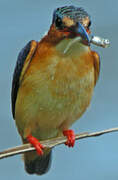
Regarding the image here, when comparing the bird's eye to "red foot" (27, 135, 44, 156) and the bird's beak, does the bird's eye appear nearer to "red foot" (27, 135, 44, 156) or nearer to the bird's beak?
the bird's beak

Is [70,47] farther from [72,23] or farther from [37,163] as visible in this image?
[37,163]

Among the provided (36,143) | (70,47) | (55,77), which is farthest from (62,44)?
(36,143)

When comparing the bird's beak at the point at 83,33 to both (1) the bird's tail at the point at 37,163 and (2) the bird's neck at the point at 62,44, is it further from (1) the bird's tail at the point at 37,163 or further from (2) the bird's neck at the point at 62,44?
(1) the bird's tail at the point at 37,163

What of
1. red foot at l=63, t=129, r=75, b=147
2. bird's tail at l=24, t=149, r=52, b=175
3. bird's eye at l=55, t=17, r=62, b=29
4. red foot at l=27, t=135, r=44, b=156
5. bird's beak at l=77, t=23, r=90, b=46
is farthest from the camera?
bird's tail at l=24, t=149, r=52, b=175

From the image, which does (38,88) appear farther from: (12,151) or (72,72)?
(12,151)

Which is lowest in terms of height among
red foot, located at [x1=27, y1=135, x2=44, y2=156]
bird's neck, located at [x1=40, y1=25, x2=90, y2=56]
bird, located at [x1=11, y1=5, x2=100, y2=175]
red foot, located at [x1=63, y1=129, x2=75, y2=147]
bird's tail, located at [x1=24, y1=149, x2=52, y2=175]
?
bird's tail, located at [x1=24, y1=149, x2=52, y2=175]

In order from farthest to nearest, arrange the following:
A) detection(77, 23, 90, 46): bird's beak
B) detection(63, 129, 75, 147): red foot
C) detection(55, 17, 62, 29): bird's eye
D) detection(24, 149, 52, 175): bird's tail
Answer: detection(24, 149, 52, 175): bird's tail, detection(63, 129, 75, 147): red foot, detection(55, 17, 62, 29): bird's eye, detection(77, 23, 90, 46): bird's beak

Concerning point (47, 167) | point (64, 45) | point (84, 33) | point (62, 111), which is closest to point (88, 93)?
point (62, 111)

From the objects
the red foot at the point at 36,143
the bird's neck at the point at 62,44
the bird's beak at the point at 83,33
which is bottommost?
the red foot at the point at 36,143

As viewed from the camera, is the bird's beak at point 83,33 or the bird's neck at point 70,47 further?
the bird's neck at point 70,47

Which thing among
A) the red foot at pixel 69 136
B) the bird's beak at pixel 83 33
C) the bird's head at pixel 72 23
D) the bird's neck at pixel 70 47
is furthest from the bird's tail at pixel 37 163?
the bird's beak at pixel 83 33

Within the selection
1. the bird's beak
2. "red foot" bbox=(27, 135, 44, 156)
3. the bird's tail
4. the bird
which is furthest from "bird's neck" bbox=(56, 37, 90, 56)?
the bird's tail
